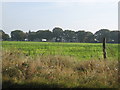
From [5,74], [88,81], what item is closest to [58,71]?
[88,81]

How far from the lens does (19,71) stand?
370 inches

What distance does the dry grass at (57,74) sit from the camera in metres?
8.09

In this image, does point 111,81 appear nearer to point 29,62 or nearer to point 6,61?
point 29,62

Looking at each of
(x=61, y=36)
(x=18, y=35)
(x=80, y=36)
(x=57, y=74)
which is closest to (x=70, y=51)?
(x=57, y=74)

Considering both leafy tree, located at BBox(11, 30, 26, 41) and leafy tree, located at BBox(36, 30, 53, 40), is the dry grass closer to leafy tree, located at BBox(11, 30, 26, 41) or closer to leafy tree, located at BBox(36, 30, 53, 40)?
leafy tree, located at BBox(36, 30, 53, 40)

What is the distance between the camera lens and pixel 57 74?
9281 millimetres

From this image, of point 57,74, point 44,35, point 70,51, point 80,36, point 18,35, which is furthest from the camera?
point 80,36

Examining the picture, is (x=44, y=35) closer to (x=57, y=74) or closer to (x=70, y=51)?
(x=70, y=51)

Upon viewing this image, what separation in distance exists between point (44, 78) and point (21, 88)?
133 cm

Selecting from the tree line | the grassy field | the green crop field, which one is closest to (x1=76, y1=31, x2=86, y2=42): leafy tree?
the tree line

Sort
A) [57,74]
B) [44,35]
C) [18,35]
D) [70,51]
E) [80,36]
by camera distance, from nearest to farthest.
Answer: [57,74]
[70,51]
[18,35]
[44,35]
[80,36]

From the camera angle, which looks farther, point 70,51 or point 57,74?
point 70,51

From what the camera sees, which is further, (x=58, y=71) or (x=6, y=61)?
(x=6, y=61)

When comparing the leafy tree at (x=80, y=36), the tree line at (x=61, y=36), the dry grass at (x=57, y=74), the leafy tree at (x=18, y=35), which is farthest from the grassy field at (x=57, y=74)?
the leafy tree at (x=80, y=36)
